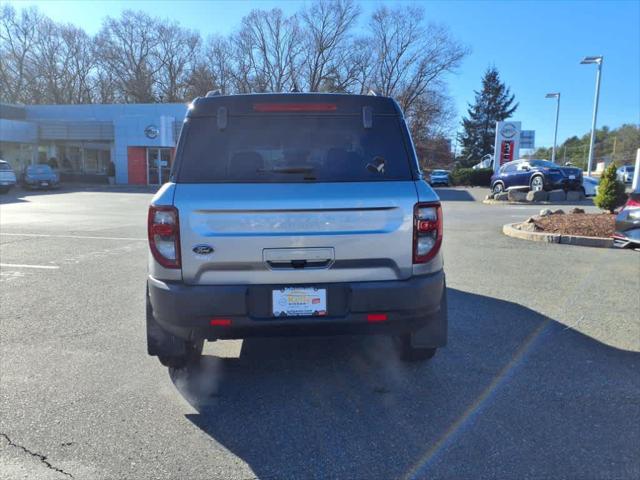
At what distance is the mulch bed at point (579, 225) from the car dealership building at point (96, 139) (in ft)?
91.3

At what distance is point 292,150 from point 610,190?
40.9 ft

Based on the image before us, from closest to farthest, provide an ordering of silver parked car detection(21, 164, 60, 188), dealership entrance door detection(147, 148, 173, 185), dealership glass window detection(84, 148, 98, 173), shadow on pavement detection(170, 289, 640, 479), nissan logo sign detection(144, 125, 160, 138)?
shadow on pavement detection(170, 289, 640, 479), silver parked car detection(21, 164, 60, 188), nissan logo sign detection(144, 125, 160, 138), dealership entrance door detection(147, 148, 173, 185), dealership glass window detection(84, 148, 98, 173)

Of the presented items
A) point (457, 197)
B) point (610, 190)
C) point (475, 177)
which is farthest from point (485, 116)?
point (610, 190)

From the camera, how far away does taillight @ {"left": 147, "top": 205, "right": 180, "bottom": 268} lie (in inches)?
115

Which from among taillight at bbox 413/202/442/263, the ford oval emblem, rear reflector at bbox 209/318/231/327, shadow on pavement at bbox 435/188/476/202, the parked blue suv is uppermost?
the parked blue suv

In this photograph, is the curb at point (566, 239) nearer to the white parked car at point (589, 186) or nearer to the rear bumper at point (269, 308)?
the rear bumper at point (269, 308)

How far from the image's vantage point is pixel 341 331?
305 cm

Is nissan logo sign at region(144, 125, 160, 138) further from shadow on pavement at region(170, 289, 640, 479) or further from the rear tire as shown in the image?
the rear tire

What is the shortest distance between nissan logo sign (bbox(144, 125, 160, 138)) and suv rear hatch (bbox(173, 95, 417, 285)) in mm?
33565

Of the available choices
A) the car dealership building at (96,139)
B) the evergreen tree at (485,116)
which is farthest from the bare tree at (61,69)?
the evergreen tree at (485,116)

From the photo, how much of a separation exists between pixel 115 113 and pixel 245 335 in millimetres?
37654

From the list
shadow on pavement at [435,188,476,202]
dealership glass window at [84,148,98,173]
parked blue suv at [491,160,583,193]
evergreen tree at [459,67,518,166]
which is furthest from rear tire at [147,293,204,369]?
evergreen tree at [459,67,518,166]

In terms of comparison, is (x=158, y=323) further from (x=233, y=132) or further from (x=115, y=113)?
(x=115, y=113)

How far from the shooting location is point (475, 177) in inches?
1581
